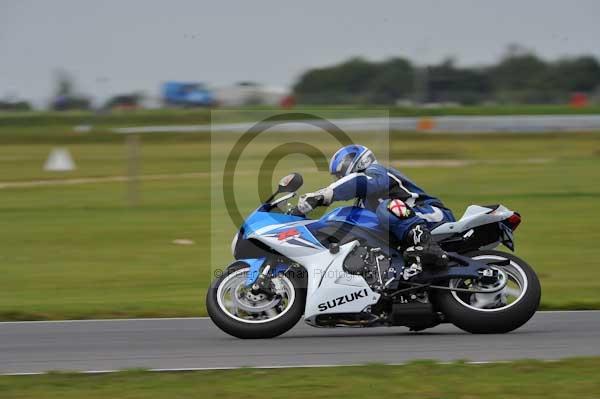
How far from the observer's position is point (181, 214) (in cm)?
2061

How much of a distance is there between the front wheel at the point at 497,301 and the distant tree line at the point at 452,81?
29877 mm

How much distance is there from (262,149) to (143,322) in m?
13.7

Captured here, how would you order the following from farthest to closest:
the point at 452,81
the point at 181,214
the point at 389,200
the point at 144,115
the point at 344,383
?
1. the point at 452,81
2. the point at 144,115
3. the point at 181,214
4. the point at 389,200
5. the point at 344,383

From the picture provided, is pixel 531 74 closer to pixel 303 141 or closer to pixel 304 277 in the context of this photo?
pixel 303 141

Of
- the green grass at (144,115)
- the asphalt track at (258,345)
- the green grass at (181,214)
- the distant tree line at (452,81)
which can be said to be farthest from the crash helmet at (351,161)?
the distant tree line at (452,81)

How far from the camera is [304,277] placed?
8.77m

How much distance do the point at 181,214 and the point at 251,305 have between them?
39.7ft

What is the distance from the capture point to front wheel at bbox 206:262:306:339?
8664 millimetres

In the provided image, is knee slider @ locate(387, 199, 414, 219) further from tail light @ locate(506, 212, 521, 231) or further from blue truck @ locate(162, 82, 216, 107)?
blue truck @ locate(162, 82, 216, 107)

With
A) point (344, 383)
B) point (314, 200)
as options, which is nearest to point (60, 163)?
point (314, 200)

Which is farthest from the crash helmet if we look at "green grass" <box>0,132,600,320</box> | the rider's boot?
"green grass" <box>0,132,600,320</box>

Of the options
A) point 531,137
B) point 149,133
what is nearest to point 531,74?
point 531,137

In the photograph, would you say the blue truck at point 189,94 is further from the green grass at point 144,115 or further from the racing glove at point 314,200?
the racing glove at point 314,200

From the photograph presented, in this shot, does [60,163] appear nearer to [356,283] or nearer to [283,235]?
[283,235]
